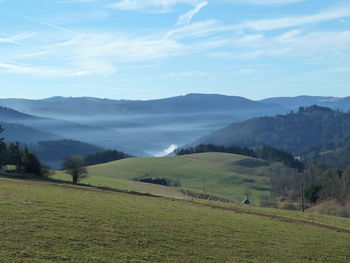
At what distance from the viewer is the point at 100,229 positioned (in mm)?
24766

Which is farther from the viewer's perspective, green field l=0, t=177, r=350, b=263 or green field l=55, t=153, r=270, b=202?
green field l=55, t=153, r=270, b=202

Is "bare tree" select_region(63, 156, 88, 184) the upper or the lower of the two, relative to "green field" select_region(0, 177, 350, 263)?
upper

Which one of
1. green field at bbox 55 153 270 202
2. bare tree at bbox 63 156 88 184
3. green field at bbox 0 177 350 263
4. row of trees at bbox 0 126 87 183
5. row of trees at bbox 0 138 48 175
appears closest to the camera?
green field at bbox 0 177 350 263

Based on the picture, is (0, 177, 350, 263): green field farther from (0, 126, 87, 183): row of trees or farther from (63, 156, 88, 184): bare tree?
(63, 156, 88, 184): bare tree

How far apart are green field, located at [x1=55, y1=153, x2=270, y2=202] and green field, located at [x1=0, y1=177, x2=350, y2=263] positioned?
88.6 m

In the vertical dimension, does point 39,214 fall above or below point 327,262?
above

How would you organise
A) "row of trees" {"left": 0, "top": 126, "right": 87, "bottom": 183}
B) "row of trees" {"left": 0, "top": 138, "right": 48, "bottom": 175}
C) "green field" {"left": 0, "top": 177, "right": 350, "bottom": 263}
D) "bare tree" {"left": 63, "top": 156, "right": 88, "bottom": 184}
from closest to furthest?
"green field" {"left": 0, "top": 177, "right": 350, "bottom": 263}
"row of trees" {"left": 0, "top": 138, "right": 48, "bottom": 175}
"row of trees" {"left": 0, "top": 126, "right": 87, "bottom": 183}
"bare tree" {"left": 63, "top": 156, "right": 88, "bottom": 184}

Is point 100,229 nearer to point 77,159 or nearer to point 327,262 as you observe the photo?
point 327,262

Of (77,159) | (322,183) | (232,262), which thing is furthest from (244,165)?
(232,262)

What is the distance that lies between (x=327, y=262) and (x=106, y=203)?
16.6 meters

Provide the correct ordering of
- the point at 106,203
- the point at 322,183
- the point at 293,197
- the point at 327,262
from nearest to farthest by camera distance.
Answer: the point at 327,262, the point at 106,203, the point at 322,183, the point at 293,197

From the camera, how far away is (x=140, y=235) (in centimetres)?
2492

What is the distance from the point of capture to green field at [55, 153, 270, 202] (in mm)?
136750

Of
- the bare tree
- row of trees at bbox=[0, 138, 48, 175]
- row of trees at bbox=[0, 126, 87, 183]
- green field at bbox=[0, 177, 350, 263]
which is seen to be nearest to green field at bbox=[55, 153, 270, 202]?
the bare tree
